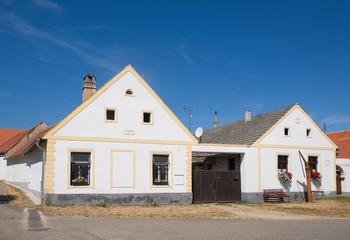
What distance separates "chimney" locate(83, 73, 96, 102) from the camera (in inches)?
1033

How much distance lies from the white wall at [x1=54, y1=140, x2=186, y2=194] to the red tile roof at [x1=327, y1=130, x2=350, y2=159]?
16.6 meters

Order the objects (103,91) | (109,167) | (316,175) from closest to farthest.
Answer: (109,167) → (103,91) → (316,175)

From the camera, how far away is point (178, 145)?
2545 centimetres

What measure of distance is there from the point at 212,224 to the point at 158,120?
9.97m

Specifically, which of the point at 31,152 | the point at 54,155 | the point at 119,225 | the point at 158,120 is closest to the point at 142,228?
the point at 119,225

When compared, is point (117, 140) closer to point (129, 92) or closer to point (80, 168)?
point (80, 168)

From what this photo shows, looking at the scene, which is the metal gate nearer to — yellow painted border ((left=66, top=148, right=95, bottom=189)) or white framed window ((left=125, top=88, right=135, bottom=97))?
white framed window ((left=125, top=88, right=135, bottom=97))

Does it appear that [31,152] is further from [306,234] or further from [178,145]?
[306,234]

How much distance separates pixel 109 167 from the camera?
2345 cm

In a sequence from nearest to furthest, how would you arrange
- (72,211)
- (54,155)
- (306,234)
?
(306,234) < (72,211) < (54,155)

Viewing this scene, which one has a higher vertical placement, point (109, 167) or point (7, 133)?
point (7, 133)

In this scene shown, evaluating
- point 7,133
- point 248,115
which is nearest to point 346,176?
point 248,115

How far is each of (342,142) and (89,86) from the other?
23.1 metres

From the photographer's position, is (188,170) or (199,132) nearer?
(188,170)
